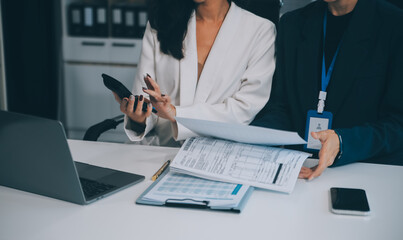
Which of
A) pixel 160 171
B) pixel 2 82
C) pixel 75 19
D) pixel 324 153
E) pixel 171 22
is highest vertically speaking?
pixel 171 22

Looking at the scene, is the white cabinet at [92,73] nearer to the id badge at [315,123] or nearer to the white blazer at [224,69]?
the white blazer at [224,69]

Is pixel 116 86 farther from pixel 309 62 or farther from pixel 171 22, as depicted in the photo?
pixel 309 62

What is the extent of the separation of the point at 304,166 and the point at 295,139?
0.25m

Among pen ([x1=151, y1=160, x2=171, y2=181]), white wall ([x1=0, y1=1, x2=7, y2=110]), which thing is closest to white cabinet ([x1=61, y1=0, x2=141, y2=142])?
white wall ([x1=0, y1=1, x2=7, y2=110])

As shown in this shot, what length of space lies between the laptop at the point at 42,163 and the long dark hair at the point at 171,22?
32.0 inches

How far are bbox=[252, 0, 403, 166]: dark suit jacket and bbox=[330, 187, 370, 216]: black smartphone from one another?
0.79 feet

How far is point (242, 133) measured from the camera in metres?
1.33

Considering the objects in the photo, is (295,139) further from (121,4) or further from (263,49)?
(121,4)

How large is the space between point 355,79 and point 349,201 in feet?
2.38

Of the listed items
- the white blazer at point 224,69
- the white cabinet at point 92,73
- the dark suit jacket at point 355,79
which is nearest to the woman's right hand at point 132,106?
the white blazer at point 224,69

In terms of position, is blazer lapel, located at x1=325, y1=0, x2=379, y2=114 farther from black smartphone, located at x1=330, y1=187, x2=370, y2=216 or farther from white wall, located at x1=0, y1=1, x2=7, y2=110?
white wall, located at x1=0, y1=1, x2=7, y2=110

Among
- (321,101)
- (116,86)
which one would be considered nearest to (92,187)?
(116,86)

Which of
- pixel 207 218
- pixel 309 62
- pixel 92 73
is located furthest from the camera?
pixel 92 73

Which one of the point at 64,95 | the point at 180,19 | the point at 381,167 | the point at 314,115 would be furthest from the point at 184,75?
the point at 64,95
